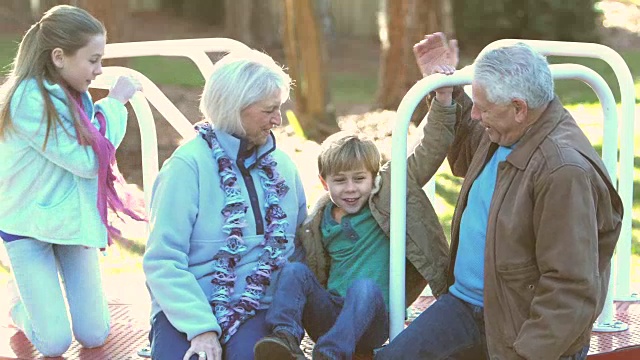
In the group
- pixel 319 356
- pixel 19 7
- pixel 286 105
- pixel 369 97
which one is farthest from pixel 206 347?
pixel 19 7

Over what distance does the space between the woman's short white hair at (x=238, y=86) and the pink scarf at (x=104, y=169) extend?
23.3 inches

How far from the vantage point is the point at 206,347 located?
3.64 m

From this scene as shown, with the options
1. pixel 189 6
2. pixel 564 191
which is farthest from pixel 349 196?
pixel 189 6

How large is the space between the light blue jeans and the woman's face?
1.11 meters

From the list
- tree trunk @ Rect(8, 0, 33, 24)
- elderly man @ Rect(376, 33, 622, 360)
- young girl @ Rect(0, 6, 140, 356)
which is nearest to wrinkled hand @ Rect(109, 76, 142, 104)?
young girl @ Rect(0, 6, 140, 356)

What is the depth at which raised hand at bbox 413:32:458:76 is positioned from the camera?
3941 mm

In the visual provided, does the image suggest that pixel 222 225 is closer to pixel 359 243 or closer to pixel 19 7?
pixel 359 243

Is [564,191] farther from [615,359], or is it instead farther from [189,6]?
[189,6]

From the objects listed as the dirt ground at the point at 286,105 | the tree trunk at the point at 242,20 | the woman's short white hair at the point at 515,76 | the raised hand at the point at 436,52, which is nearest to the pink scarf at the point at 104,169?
the raised hand at the point at 436,52

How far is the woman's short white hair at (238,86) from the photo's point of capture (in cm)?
372

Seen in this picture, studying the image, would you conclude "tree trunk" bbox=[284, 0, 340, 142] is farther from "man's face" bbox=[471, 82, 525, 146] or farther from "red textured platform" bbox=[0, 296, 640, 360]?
"man's face" bbox=[471, 82, 525, 146]

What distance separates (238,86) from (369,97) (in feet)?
42.4

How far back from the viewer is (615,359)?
412cm

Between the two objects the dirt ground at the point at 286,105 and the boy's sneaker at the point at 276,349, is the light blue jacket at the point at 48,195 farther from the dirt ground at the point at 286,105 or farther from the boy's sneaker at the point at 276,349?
the dirt ground at the point at 286,105
